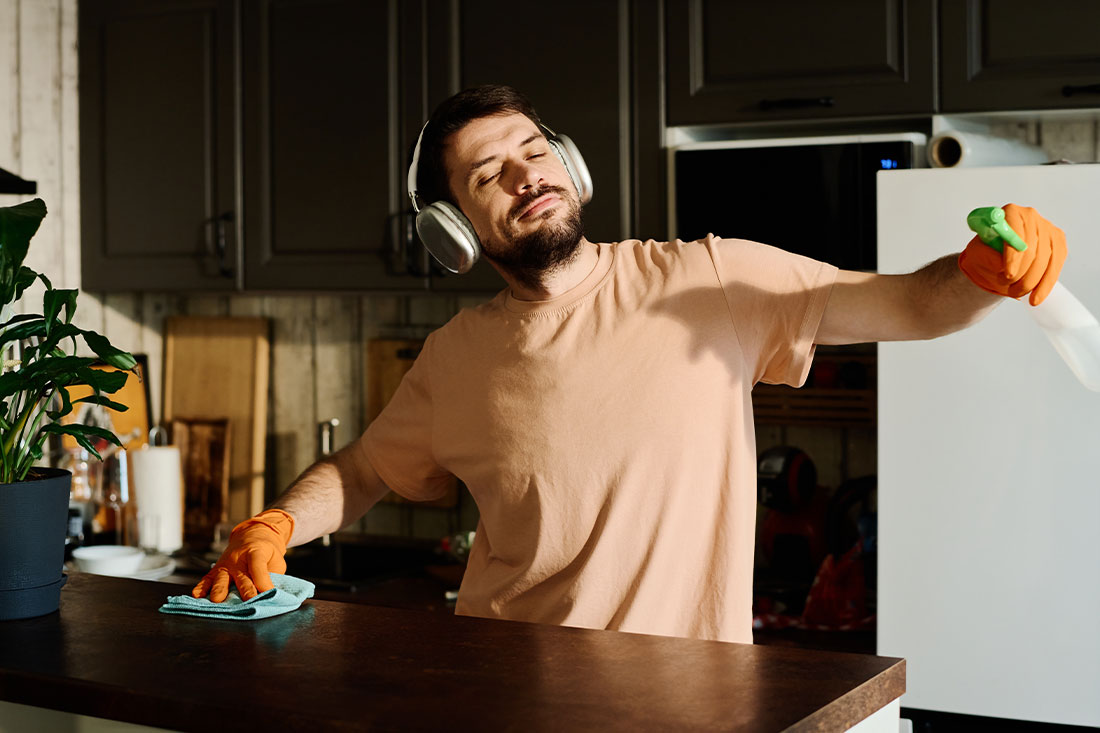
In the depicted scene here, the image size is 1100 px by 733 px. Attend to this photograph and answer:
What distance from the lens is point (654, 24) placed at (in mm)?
2490

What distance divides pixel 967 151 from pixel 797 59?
0.39 meters

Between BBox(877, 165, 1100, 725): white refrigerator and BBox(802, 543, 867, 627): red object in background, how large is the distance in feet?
1.04

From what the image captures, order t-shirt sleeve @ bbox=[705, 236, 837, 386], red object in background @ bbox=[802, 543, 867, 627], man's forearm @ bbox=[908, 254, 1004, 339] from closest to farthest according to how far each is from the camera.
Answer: man's forearm @ bbox=[908, 254, 1004, 339], t-shirt sleeve @ bbox=[705, 236, 837, 386], red object in background @ bbox=[802, 543, 867, 627]

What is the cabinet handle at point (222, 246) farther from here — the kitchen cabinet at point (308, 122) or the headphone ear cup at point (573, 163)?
the headphone ear cup at point (573, 163)

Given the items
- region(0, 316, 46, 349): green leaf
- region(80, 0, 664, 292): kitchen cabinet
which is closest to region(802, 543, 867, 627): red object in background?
region(80, 0, 664, 292): kitchen cabinet

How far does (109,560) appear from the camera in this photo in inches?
103

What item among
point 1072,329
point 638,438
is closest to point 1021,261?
point 1072,329

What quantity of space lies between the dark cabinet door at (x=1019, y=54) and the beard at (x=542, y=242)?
942mm

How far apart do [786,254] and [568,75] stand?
3.66 feet

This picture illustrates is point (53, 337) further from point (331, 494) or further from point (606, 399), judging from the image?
point (606, 399)

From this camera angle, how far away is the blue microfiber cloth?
124 cm

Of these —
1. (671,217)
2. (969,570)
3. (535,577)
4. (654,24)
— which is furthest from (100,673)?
(654,24)

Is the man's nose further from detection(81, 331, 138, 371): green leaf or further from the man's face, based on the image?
detection(81, 331, 138, 371): green leaf

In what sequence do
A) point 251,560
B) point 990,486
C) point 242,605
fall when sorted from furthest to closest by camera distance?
point 990,486 < point 251,560 < point 242,605
